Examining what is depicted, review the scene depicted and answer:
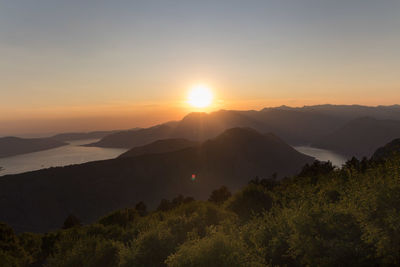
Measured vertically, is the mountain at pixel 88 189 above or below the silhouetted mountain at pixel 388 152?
below

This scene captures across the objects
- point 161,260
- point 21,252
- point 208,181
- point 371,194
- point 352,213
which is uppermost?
point 371,194

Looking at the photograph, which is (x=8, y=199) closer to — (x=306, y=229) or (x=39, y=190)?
(x=39, y=190)

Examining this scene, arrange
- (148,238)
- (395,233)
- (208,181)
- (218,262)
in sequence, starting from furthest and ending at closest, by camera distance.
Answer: (208,181)
(148,238)
(218,262)
(395,233)

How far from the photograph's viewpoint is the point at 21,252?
4681cm

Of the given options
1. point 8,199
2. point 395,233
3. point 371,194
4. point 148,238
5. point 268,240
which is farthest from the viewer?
point 8,199

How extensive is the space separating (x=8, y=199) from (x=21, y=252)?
425 ft

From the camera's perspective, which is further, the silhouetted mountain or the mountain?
the mountain

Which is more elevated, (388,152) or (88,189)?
(388,152)

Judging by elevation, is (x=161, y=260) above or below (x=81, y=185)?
above

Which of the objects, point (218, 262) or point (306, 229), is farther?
point (306, 229)

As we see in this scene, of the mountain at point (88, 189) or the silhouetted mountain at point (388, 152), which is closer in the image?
the silhouetted mountain at point (388, 152)

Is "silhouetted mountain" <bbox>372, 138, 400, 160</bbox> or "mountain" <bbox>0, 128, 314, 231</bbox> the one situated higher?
"silhouetted mountain" <bbox>372, 138, 400, 160</bbox>

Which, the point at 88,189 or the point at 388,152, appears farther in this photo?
the point at 88,189

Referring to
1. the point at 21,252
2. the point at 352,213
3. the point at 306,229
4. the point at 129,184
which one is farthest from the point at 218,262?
the point at 129,184
